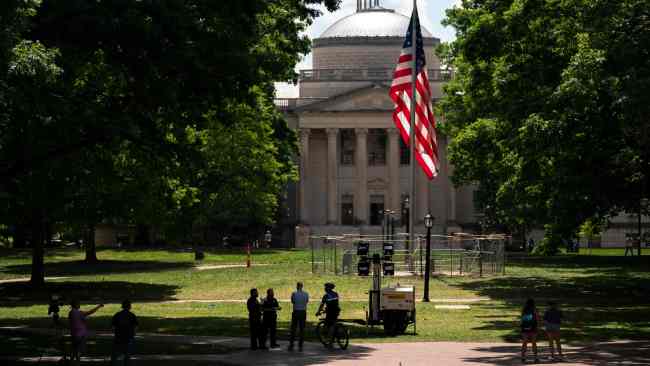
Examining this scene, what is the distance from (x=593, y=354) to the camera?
2830 centimetres

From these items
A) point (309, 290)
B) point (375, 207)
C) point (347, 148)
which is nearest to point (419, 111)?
point (309, 290)

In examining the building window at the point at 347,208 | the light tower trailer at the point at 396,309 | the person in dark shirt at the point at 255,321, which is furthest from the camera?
the building window at the point at 347,208

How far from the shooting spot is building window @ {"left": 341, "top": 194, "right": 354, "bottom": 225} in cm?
Result: 12088

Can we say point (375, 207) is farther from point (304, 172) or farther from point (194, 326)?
point (194, 326)

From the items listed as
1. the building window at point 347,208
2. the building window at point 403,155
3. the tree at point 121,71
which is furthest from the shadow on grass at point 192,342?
the building window at point 403,155

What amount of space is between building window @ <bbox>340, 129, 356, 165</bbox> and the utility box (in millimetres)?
88871

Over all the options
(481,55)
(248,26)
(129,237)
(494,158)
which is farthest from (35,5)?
(129,237)

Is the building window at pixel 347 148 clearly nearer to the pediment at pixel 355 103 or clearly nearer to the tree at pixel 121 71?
the pediment at pixel 355 103

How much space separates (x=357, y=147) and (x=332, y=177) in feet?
12.0

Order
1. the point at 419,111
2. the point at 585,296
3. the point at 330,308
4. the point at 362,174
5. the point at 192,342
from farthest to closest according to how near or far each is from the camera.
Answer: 1. the point at 362,174
2. the point at 419,111
3. the point at 585,296
4. the point at 192,342
5. the point at 330,308

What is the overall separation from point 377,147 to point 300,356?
9505 cm

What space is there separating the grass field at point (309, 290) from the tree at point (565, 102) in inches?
149

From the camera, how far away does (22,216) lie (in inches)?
1976

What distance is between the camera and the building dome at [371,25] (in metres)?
127
